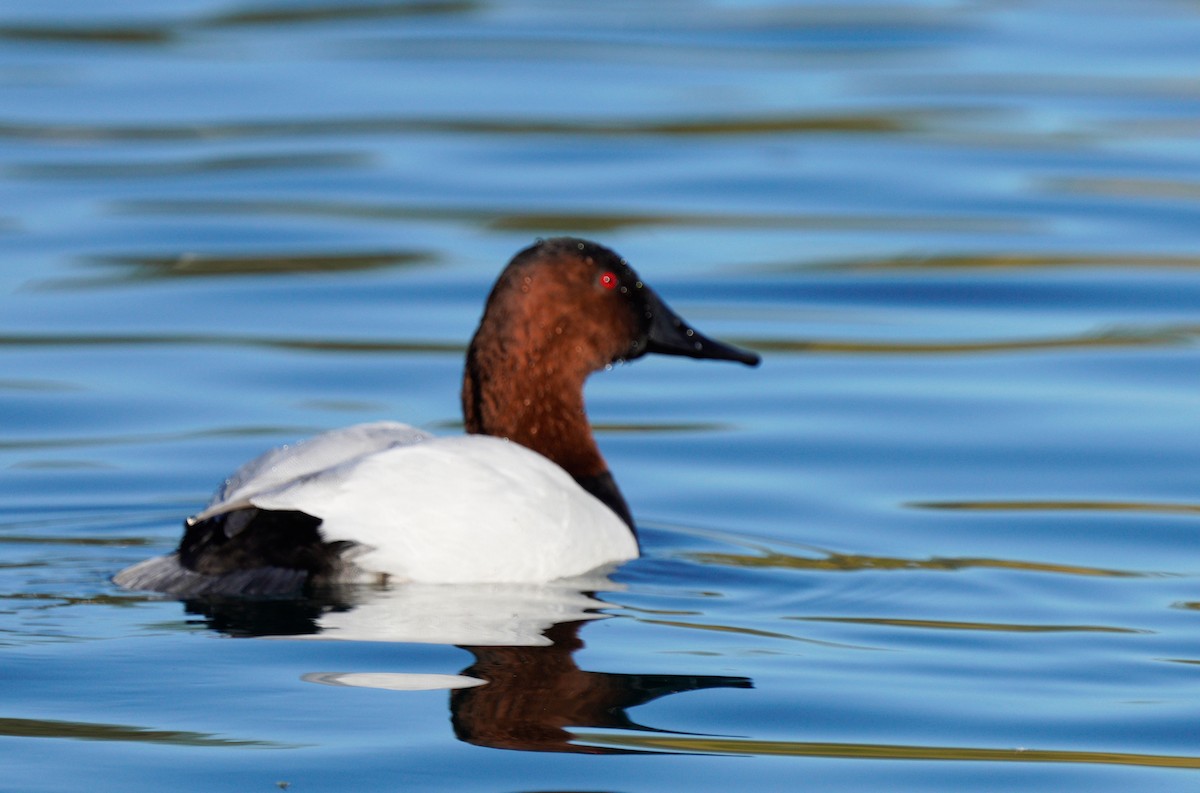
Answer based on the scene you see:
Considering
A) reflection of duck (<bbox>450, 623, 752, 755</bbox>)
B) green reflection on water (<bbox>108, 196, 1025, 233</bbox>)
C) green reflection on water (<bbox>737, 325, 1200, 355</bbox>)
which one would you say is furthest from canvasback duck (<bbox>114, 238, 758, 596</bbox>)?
green reflection on water (<bbox>108, 196, 1025, 233</bbox>)

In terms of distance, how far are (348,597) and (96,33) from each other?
13284 millimetres

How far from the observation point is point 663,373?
33.6 feet

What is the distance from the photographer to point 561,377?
24.2ft

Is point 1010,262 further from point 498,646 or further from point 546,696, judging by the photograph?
point 546,696

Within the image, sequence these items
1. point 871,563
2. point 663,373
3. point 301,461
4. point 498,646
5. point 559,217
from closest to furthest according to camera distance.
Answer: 1. point 498,646
2. point 301,461
3. point 871,563
4. point 663,373
5. point 559,217

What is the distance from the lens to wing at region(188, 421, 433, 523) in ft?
20.3

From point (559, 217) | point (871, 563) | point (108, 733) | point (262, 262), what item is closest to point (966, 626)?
point (871, 563)

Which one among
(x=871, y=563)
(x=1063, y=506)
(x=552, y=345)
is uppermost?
(x=552, y=345)

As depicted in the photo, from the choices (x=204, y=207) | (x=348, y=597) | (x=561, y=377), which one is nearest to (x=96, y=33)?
(x=204, y=207)

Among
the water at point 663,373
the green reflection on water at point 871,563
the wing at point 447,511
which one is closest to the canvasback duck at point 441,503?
the wing at point 447,511

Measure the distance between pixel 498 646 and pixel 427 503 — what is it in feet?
2.10

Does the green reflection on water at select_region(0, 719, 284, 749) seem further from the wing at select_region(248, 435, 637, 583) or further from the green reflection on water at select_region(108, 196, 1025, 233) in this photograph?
the green reflection on water at select_region(108, 196, 1025, 233)

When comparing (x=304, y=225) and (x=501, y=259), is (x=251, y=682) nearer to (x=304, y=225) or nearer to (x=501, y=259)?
(x=501, y=259)

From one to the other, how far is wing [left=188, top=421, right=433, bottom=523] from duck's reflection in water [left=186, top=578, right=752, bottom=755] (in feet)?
1.02
